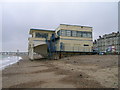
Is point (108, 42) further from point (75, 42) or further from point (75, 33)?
point (75, 42)

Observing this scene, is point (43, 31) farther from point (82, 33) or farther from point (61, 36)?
point (82, 33)

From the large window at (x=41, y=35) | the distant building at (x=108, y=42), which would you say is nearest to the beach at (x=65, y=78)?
the large window at (x=41, y=35)

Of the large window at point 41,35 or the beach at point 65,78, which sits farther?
the large window at point 41,35

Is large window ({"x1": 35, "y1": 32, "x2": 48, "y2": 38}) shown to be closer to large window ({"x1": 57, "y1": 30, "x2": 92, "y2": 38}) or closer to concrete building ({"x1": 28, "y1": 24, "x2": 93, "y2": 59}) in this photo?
concrete building ({"x1": 28, "y1": 24, "x2": 93, "y2": 59})

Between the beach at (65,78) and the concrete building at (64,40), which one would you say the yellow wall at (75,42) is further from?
the beach at (65,78)

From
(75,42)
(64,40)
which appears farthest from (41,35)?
(75,42)

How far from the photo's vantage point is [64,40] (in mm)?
27109

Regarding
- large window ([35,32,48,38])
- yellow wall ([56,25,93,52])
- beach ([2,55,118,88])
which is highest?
large window ([35,32,48,38])

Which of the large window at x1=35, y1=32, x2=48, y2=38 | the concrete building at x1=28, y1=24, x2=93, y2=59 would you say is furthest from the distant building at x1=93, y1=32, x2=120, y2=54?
the large window at x1=35, y1=32, x2=48, y2=38

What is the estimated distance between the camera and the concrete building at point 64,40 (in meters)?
27.0

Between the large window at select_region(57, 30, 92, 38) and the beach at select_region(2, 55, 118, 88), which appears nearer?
the beach at select_region(2, 55, 118, 88)

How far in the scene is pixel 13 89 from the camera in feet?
19.5

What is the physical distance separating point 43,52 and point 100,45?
2080 inches

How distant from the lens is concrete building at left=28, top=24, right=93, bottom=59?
27.0 metres
